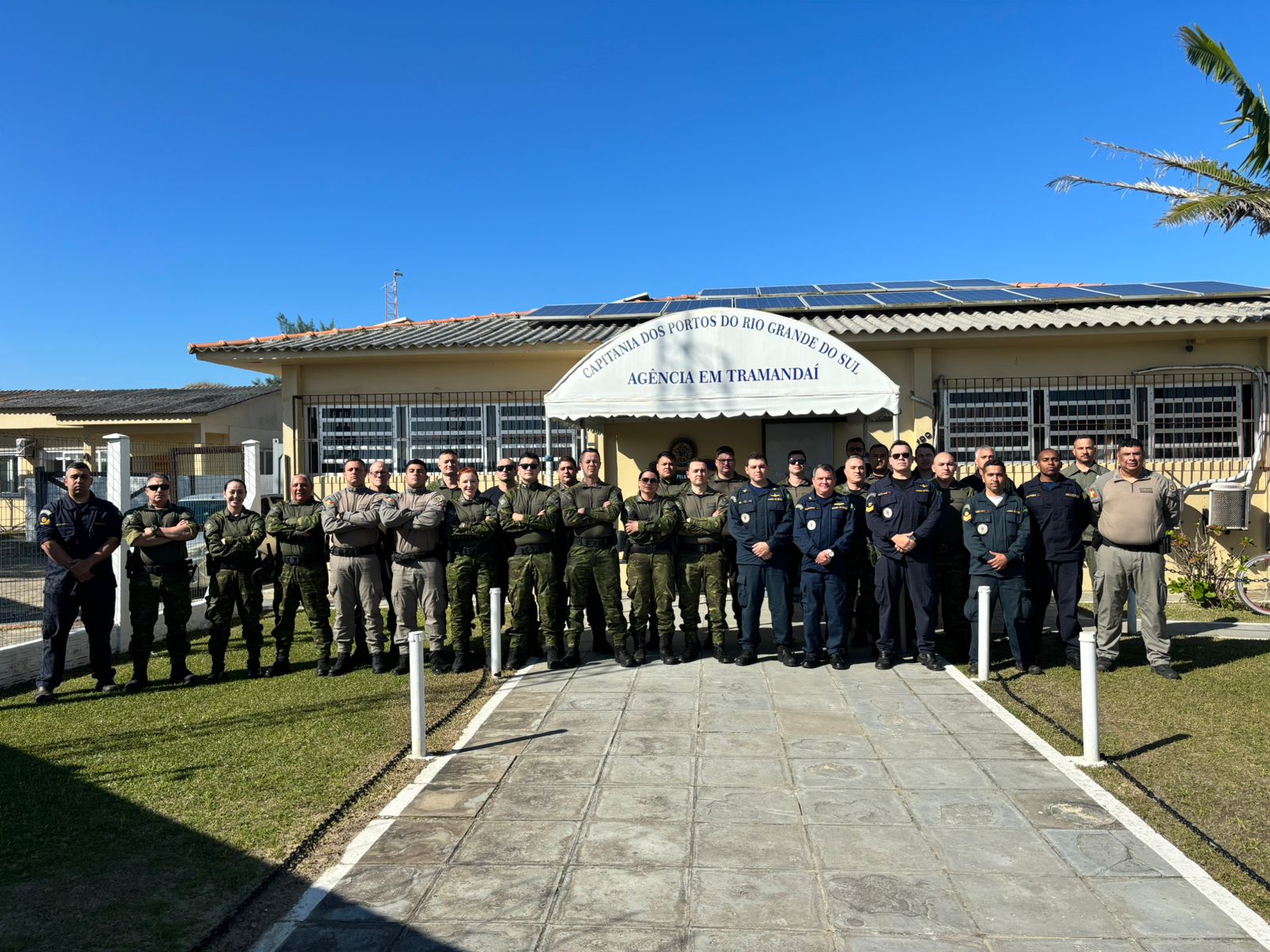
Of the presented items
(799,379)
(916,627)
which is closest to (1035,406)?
(799,379)

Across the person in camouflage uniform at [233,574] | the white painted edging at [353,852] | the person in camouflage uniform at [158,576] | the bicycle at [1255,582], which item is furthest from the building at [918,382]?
the white painted edging at [353,852]

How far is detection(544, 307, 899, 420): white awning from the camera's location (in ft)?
28.6

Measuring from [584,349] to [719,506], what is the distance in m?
4.49

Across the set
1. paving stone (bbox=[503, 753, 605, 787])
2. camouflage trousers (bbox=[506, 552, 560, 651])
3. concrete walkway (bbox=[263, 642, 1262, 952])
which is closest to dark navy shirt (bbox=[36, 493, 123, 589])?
camouflage trousers (bbox=[506, 552, 560, 651])

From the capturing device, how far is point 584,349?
37.6ft

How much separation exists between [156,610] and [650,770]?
4.86 m

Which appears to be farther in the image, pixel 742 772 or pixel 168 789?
pixel 742 772

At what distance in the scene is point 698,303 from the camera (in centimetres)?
1308

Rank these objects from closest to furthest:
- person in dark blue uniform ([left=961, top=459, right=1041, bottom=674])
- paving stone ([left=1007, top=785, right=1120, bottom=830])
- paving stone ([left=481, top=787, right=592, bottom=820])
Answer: paving stone ([left=1007, top=785, right=1120, bottom=830]) < paving stone ([left=481, top=787, right=592, bottom=820]) < person in dark blue uniform ([left=961, top=459, right=1041, bottom=674])

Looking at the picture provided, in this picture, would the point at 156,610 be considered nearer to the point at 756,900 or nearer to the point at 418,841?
the point at 418,841

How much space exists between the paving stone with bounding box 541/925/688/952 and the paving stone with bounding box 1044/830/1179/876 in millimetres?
1871

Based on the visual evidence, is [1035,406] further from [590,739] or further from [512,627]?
[590,739]

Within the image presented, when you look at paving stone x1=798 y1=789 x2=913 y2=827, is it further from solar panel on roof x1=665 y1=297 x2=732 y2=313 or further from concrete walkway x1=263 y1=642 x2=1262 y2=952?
solar panel on roof x1=665 y1=297 x2=732 y2=313

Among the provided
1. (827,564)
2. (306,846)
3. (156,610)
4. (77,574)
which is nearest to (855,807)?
(306,846)
